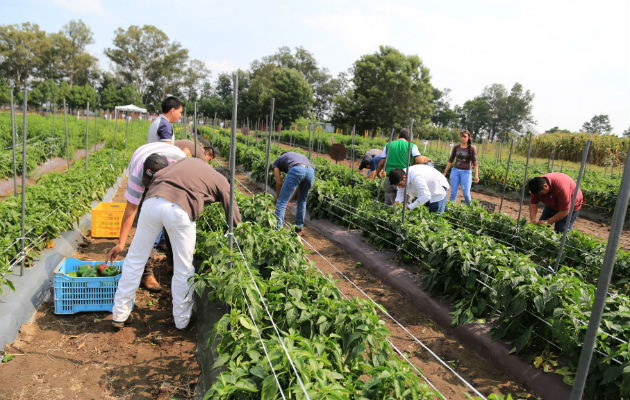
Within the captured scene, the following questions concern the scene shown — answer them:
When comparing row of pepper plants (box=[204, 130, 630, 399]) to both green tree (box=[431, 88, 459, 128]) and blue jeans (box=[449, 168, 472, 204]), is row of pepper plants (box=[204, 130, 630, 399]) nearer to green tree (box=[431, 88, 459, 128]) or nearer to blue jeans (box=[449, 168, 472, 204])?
blue jeans (box=[449, 168, 472, 204])

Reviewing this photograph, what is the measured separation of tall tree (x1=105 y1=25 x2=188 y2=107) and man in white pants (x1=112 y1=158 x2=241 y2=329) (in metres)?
70.3

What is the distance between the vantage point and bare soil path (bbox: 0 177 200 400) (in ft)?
9.61

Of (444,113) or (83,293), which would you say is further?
(444,113)

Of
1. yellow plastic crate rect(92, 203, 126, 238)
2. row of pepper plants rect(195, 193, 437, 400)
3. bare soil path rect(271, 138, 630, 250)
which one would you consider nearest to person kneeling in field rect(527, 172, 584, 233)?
bare soil path rect(271, 138, 630, 250)

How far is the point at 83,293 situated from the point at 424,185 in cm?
464

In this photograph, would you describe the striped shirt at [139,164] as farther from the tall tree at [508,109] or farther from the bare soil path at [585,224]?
the tall tree at [508,109]

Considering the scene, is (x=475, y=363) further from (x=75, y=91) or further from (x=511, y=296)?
(x=75, y=91)

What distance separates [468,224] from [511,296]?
3140 mm

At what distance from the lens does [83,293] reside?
12.7ft

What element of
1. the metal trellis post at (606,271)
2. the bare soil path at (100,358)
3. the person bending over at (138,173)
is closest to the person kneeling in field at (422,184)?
the person bending over at (138,173)

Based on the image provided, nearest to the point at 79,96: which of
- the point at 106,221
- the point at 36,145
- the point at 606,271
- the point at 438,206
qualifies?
the point at 36,145

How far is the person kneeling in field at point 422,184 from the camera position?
19.8ft

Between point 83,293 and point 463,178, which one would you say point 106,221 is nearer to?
point 83,293

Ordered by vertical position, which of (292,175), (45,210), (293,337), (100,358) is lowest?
(100,358)
